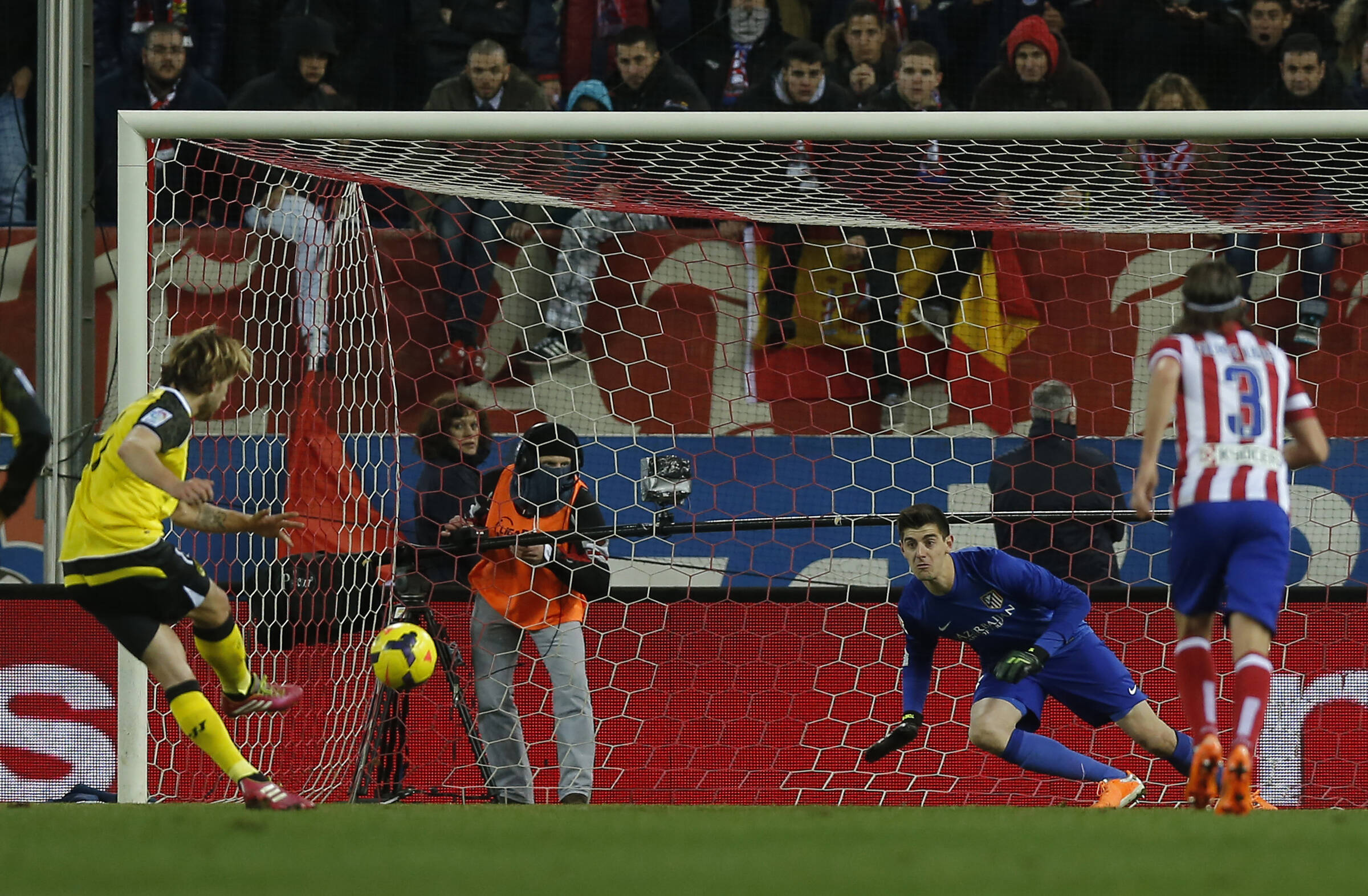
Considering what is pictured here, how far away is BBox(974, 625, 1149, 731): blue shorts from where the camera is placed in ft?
20.9

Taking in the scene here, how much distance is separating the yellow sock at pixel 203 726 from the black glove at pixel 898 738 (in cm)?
201

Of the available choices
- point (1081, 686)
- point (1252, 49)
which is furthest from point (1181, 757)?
point (1252, 49)

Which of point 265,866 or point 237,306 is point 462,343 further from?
point 265,866

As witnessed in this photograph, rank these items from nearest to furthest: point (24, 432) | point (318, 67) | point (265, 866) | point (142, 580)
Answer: point (265, 866), point (24, 432), point (142, 580), point (318, 67)

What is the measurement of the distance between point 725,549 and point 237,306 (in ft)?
7.87

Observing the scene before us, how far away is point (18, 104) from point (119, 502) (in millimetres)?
4975

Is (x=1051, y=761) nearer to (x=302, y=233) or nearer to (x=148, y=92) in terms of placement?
(x=302, y=233)

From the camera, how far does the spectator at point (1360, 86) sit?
9.19 meters

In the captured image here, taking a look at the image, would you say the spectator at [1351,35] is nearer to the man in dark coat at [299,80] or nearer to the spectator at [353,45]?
the spectator at [353,45]

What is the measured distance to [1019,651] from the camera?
605 centimetres

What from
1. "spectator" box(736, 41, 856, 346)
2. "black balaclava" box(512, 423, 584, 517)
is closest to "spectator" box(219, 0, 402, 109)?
"spectator" box(736, 41, 856, 346)

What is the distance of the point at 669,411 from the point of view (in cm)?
780

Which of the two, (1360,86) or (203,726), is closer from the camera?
(203,726)

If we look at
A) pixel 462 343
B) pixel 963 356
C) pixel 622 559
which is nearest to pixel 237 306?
pixel 462 343
